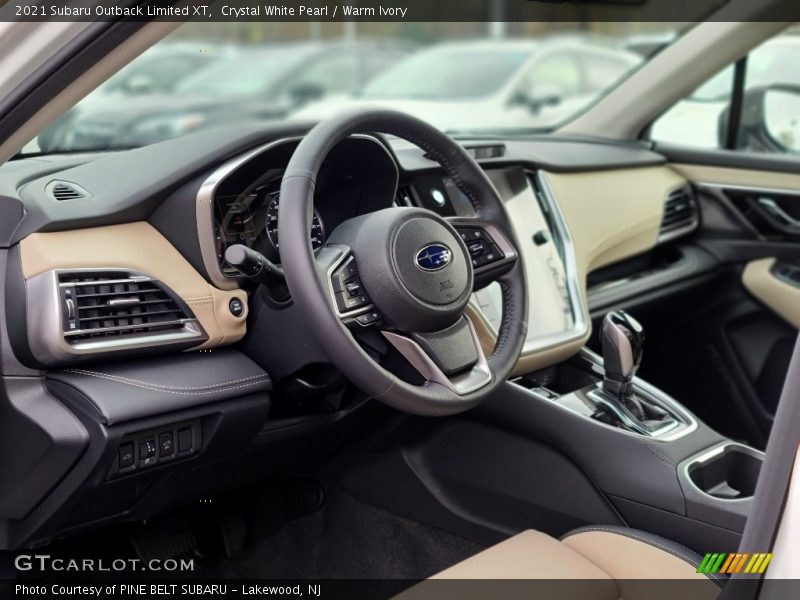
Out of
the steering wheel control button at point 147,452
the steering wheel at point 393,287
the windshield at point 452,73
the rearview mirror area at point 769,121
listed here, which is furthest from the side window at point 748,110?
the windshield at point 452,73

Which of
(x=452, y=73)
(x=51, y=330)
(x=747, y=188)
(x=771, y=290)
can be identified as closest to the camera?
(x=51, y=330)

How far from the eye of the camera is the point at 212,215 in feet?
5.59

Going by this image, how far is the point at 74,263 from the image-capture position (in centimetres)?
158

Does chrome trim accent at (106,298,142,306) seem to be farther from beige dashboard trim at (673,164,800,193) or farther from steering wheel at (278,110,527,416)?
beige dashboard trim at (673,164,800,193)

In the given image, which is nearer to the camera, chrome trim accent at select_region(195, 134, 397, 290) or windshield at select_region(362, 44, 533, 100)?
chrome trim accent at select_region(195, 134, 397, 290)

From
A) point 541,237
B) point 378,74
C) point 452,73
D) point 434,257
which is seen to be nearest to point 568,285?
point 541,237

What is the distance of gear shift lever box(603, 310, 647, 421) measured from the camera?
2.09 meters

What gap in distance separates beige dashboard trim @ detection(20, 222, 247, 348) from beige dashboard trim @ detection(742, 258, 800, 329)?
1855 mm

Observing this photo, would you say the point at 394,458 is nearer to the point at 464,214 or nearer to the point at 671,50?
the point at 464,214

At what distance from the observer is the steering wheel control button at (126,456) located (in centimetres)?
160

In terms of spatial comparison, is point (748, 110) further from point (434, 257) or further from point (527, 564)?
point (527, 564)

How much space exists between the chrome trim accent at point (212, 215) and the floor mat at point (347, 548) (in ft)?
2.78

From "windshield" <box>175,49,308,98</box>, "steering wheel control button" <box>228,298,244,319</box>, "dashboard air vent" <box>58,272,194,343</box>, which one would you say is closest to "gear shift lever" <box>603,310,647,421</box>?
"steering wheel control button" <box>228,298,244,319</box>

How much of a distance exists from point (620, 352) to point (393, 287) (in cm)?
73
